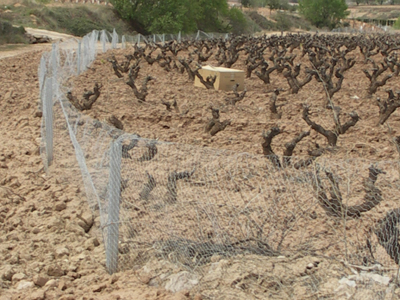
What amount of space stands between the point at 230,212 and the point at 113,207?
1.34 m

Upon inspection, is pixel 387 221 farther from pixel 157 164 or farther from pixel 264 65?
pixel 264 65

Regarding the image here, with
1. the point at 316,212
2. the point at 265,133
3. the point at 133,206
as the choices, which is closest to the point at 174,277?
the point at 133,206

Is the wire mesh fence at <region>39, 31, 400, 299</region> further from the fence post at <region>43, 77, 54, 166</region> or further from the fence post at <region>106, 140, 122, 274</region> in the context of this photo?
the fence post at <region>43, 77, 54, 166</region>

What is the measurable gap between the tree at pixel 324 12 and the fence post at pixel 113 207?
74840mm

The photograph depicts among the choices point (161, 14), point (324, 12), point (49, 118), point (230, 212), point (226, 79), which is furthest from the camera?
point (324, 12)

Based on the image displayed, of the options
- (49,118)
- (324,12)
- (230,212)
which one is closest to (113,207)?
(230,212)

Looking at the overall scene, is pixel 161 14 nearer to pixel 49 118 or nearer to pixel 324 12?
pixel 324 12

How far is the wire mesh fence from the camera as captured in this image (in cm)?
476

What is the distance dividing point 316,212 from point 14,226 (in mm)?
3110

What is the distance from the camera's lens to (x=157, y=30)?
4944cm

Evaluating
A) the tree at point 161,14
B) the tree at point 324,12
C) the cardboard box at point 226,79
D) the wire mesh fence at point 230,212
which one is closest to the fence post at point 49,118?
the wire mesh fence at point 230,212

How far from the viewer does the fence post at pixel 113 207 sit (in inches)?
181

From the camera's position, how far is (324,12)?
7688 cm

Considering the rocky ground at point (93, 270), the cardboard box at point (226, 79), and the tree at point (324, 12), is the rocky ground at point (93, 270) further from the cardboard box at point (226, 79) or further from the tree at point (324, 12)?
the tree at point (324, 12)
